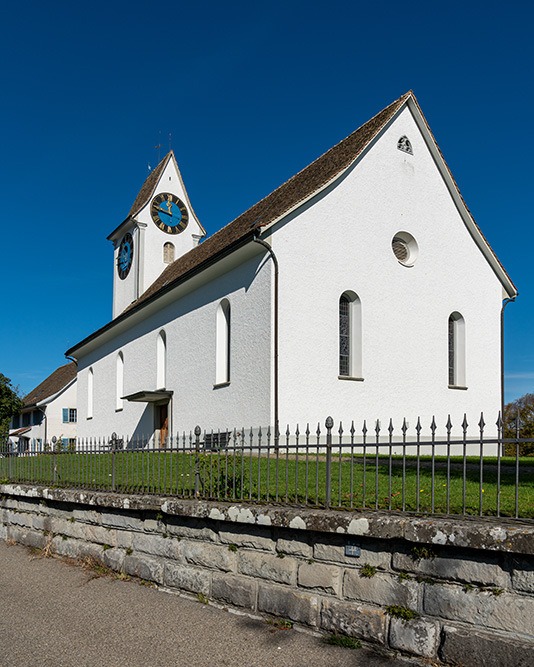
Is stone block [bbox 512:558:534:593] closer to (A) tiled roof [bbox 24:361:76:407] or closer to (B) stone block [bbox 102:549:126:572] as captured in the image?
(B) stone block [bbox 102:549:126:572]

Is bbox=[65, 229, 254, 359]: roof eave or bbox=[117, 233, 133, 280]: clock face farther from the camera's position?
bbox=[117, 233, 133, 280]: clock face

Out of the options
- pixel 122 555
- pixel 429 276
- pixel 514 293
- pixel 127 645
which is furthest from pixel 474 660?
pixel 514 293

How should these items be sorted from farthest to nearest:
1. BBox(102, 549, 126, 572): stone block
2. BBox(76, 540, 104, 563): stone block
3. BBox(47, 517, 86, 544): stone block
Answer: BBox(47, 517, 86, 544): stone block → BBox(76, 540, 104, 563): stone block → BBox(102, 549, 126, 572): stone block

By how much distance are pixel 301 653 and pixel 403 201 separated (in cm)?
1475

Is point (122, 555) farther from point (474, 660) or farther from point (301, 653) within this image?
point (474, 660)

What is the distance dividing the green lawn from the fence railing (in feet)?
0.04

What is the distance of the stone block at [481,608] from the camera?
14.7 feet

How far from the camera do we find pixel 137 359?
78.4 ft

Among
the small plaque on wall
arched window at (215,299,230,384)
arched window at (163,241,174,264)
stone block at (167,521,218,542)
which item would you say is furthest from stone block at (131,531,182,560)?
arched window at (163,241,174,264)

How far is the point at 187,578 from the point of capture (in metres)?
6.92

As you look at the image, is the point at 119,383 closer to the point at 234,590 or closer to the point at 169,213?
the point at 169,213

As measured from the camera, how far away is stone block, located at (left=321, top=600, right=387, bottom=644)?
5.20 m

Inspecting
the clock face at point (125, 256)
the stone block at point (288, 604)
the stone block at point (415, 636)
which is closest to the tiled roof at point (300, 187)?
the clock face at point (125, 256)

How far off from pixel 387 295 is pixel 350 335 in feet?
5.67
